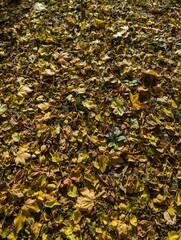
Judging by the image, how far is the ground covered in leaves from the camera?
2.14 m

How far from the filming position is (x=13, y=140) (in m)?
2.56

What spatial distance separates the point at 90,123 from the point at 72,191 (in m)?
0.70

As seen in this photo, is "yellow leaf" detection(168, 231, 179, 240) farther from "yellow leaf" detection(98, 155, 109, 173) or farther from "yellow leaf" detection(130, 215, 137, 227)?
"yellow leaf" detection(98, 155, 109, 173)

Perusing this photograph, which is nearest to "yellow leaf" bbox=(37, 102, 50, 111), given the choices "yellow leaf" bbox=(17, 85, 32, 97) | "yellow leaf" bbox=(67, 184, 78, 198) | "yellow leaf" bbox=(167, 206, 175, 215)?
"yellow leaf" bbox=(17, 85, 32, 97)

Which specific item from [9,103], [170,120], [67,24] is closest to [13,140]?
[9,103]

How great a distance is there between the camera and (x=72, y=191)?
2.24 metres

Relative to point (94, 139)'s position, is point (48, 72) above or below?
above

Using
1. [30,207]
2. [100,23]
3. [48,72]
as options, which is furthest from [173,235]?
[100,23]

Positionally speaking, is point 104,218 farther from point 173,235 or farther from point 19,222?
point 19,222

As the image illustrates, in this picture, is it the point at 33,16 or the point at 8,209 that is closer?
the point at 8,209

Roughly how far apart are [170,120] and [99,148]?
0.77 meters

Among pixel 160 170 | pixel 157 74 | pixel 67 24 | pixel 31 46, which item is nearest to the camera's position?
pixel 160 170

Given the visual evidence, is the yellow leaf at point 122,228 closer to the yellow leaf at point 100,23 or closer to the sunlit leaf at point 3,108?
the sunlit leaf at point 3,108

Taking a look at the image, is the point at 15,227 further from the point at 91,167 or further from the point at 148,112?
the point at 148,112
